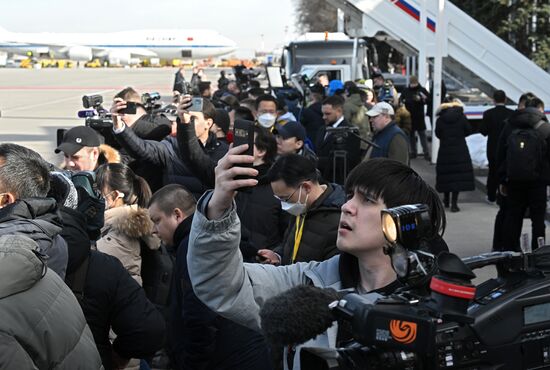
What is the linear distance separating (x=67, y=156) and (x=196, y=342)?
115 inches

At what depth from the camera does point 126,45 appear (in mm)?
102125

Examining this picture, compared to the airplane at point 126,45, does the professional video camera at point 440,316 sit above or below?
below

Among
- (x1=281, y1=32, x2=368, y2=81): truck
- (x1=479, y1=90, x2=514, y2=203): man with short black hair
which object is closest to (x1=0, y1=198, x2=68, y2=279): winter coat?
(x1=479, y1=90, x2=514, y2=203): man with short black hair

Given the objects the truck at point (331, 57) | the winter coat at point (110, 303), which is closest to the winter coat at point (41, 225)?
the winter coat at point (110, 303)

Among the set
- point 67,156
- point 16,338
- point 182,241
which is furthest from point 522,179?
point 16,338

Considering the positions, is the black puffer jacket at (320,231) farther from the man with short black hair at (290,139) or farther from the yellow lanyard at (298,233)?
the man with short black hair at (290,139)

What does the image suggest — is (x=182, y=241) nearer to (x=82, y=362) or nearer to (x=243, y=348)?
(x=243, y=348)

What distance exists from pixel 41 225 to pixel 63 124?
1041 inches

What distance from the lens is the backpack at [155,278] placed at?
16.8 ft

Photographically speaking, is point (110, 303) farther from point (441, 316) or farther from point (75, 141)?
point (75, 141)

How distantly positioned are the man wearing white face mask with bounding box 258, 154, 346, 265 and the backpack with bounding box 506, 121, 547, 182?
17.3 ft

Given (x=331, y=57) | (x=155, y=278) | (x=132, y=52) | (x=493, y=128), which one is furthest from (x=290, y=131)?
(x=132, y=52)

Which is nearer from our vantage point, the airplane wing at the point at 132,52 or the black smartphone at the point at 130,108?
→ the black smartphone at the point at 130,108

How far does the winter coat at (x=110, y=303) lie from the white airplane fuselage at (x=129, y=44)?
95.4m
